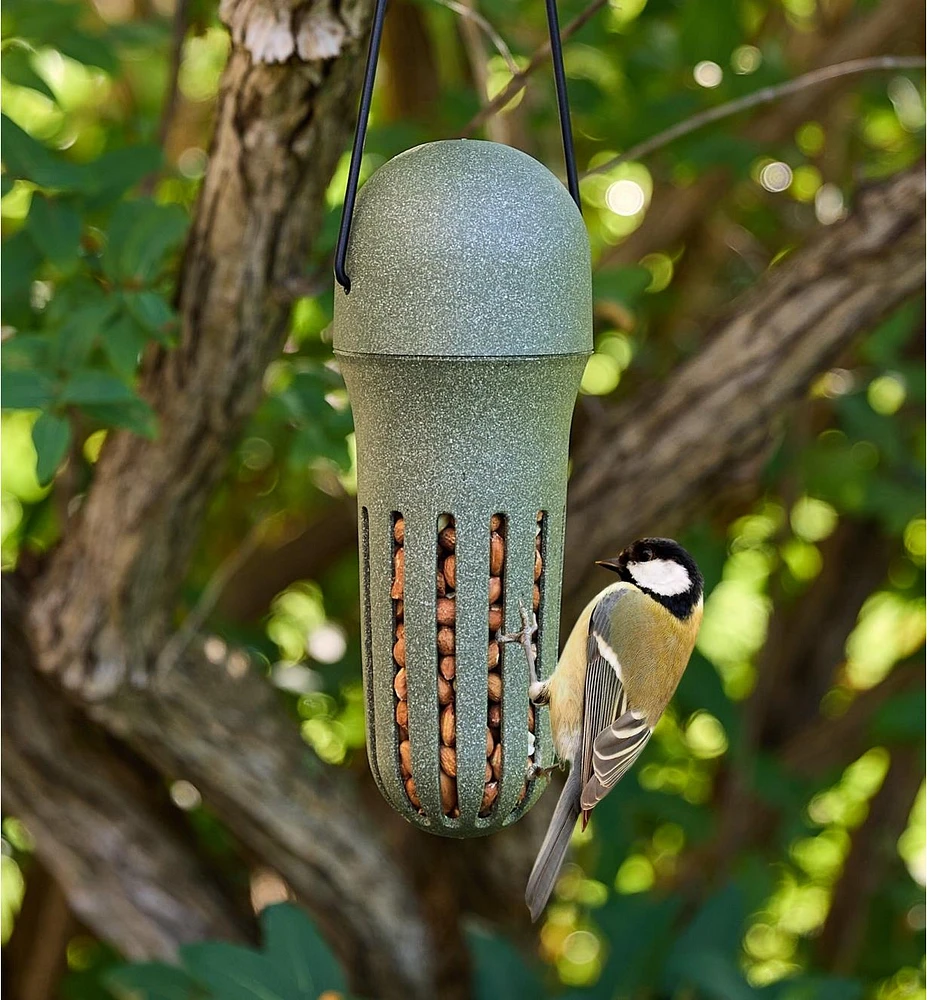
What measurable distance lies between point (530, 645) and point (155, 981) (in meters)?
1.15

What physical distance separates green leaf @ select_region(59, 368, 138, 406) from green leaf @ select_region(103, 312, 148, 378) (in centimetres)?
4

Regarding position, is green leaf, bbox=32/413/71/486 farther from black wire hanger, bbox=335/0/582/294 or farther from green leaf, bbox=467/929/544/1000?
green leaf, bbox=467/929/544/1000

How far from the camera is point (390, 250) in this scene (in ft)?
2.86

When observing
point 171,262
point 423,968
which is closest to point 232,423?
point 171,262

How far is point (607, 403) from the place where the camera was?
227 centimetres

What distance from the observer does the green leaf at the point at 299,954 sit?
1.67 metres

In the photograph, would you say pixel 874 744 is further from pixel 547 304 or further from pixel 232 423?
pixel 547 304

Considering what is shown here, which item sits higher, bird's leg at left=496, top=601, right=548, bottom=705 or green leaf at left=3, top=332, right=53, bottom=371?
green leaf at left=3, top=332, right=53, bottom=371

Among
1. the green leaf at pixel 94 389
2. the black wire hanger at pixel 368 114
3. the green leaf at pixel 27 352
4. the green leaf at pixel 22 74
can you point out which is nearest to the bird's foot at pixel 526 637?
the black wire hanger at pixel 368 114

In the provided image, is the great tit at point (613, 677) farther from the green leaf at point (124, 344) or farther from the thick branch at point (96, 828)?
the thick branch at point (96, 828)

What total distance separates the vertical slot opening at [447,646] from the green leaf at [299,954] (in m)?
0.84

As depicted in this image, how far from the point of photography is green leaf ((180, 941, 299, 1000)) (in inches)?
64.1

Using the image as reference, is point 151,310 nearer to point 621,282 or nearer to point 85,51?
point 85,51

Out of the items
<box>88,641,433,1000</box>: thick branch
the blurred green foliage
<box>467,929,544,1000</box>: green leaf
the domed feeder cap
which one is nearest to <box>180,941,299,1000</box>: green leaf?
the blurred green foliage
